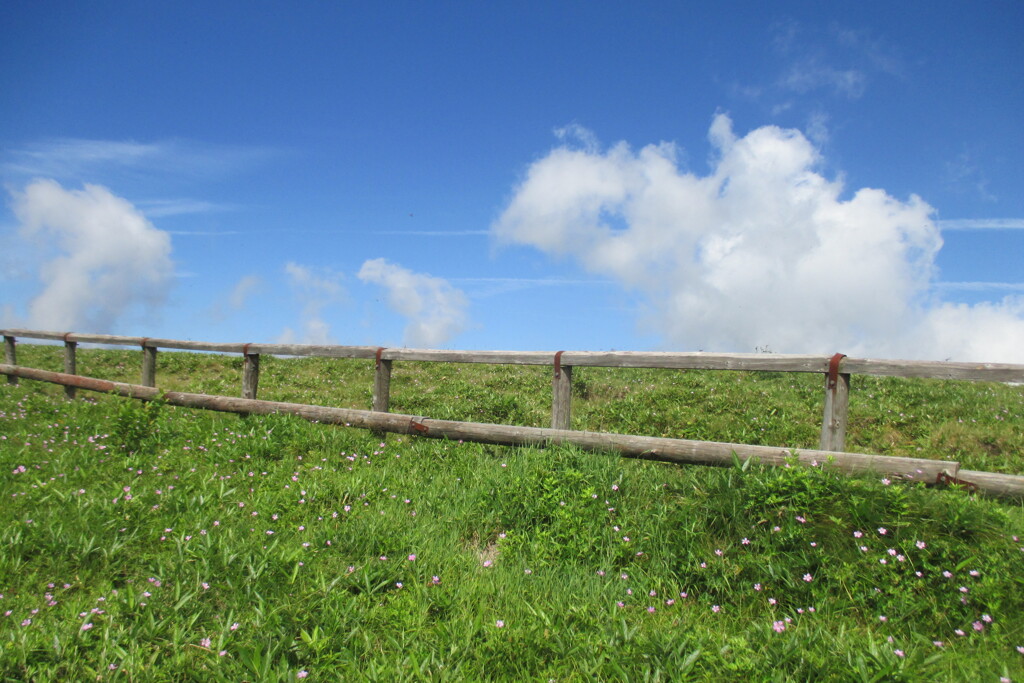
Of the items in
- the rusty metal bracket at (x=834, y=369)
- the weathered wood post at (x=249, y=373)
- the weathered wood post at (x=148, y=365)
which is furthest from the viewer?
the weathered wood post at (x=148, y=365)

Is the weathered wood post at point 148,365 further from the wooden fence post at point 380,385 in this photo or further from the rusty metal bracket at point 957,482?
the rusty metal bracket at point 957,482

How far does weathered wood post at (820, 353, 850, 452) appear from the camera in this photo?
6.04 meters

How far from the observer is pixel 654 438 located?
6.21 meters

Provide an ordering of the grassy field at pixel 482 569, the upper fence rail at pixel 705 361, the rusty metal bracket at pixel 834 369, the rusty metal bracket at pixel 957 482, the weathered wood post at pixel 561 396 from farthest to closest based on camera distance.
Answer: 1. the weathered wood post at pixel 561 396
2. the rusty metal bracket at pixel 834 369
3. the upper fence rail at pixel 705 361
4. the rusty metal bracket at pixel 957 482
5. the grassy field at pixel 482 569

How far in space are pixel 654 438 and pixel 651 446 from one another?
0.08m

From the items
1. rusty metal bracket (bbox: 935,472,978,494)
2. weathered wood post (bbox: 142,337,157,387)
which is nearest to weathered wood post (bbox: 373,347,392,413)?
weathered wood post (bbox: 142,337,157,387)

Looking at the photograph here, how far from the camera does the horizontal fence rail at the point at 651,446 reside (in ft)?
17.4

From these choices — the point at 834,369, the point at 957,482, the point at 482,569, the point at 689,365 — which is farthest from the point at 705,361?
the point at 482,569

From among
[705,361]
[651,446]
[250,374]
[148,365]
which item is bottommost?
[651,446]

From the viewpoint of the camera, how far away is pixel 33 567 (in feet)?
14.7

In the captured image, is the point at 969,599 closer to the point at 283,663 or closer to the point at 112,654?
the point at 283,663

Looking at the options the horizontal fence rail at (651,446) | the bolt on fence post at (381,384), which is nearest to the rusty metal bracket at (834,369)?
the horizontal fence rail at (651,446)

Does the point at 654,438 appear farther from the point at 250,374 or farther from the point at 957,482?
the point at 250,374

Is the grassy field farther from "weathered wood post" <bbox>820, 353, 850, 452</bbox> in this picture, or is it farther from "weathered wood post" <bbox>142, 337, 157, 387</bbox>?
"weathered wood post" <bbox>142, 337, 157, 387</bbox>
